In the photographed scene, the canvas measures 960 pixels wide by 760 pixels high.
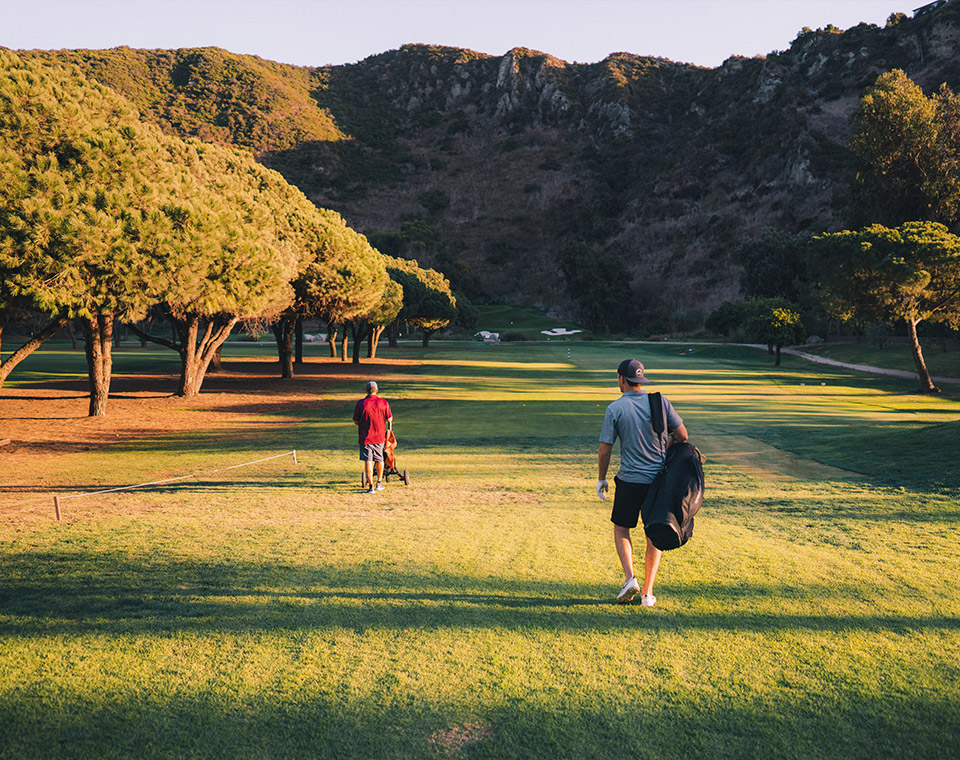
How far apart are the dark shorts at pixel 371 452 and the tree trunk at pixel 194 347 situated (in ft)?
61.5

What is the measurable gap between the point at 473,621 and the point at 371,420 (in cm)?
597

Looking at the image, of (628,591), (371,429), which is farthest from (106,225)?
(628,591)

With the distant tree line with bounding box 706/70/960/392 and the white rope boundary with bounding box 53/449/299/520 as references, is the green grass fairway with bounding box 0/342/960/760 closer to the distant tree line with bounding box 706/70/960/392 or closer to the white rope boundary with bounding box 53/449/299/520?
the white rope boundary with bounding box 53/449/299/520

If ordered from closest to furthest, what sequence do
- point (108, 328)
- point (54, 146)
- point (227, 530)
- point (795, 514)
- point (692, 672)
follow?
point (692, 672) → point (227, 530) → point (795, 514) → point (54, 146) → point (108, 328)

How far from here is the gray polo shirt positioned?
19.9ft

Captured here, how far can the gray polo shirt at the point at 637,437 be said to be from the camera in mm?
6070

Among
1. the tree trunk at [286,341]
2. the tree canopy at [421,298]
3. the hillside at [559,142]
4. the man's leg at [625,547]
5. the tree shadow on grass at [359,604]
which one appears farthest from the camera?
the hillside at [559,142]

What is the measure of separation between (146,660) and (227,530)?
3846 millimetres

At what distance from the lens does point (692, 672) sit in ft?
16.5

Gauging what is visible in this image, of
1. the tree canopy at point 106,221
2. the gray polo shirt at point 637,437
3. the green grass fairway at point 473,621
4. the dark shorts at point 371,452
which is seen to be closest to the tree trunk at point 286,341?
the tree canopy at point 106,221

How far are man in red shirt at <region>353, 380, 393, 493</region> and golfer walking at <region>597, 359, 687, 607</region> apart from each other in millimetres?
5886

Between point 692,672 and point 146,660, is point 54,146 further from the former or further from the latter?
point 692,672

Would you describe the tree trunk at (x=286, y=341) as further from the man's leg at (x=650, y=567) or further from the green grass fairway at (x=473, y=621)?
the man's leg at (x=650, y=567)

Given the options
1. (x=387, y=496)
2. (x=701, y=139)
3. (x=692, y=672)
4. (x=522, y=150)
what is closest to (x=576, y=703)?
(x=692, y=672)
